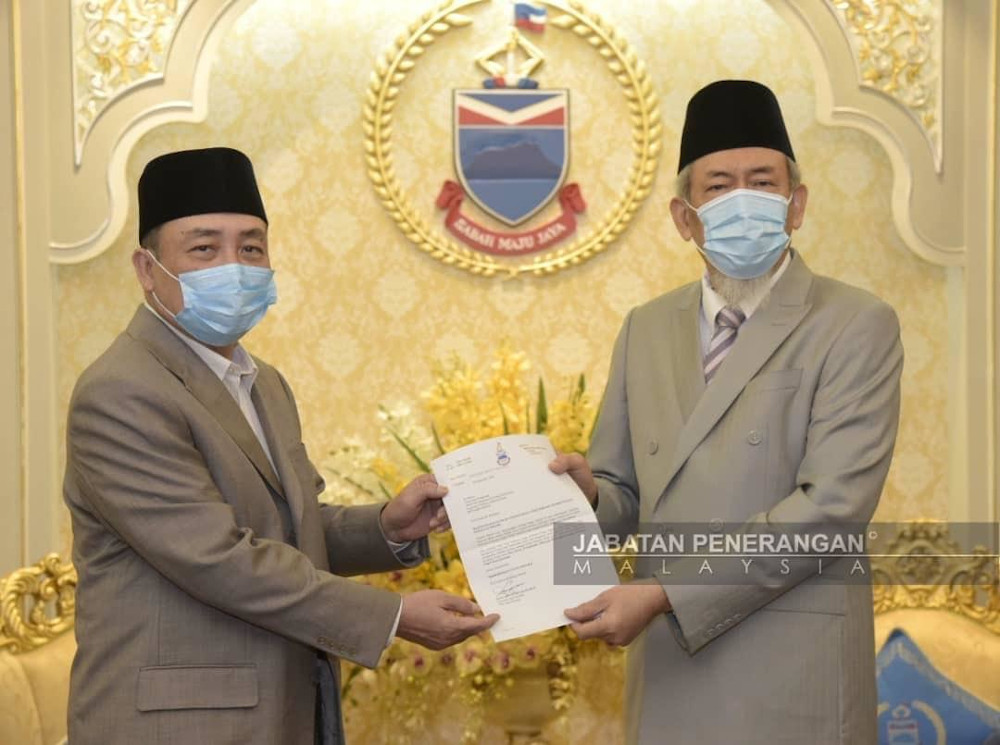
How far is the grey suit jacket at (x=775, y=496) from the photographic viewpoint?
242 cm

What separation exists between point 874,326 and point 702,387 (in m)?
0.36

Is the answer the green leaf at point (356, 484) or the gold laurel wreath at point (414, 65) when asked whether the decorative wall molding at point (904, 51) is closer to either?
the gold laurel wreath at point (414, 65)

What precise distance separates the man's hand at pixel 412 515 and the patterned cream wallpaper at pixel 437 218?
153 centimetres

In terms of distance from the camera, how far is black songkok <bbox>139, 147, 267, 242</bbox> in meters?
2.56

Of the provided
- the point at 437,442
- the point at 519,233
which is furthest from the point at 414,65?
the point at 437,442

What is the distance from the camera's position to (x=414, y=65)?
4.28m

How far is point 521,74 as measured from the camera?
4277 millimetres

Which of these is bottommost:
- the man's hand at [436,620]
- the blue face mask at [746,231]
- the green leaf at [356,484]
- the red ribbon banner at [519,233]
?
the man's hand at [436,620]

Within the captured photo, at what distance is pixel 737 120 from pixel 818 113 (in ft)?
5.62

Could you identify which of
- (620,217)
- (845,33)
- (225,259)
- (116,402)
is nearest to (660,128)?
(620,217)

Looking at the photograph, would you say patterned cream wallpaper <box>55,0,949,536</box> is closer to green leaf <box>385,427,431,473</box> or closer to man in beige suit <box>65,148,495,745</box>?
green leaf <box>385,427,431,473</box>

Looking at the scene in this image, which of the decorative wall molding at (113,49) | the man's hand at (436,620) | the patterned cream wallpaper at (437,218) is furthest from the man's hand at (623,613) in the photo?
the decorative wall molding at (113,49)

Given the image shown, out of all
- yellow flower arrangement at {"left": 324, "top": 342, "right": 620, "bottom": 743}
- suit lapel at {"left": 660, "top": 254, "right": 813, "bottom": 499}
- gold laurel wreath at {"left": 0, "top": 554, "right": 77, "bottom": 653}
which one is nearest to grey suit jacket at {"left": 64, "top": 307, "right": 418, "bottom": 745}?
suit lapel at {"left": 660, "top": 254, "right": 813, "bottom": 499}

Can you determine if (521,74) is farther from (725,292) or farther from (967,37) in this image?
(725,292)
